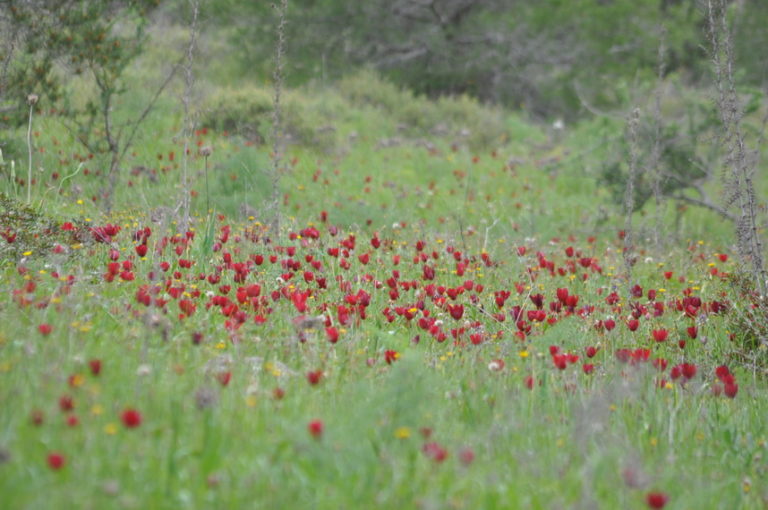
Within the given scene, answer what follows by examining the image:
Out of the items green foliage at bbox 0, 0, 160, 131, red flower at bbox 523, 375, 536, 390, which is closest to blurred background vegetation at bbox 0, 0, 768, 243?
green foliage at bbox 0, 0, 160, 131

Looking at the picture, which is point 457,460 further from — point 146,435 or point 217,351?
point 217,351

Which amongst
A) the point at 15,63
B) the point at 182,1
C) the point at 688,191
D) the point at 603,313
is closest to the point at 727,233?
the point at 688,191

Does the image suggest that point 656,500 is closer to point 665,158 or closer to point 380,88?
point 665,158

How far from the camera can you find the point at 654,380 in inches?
122

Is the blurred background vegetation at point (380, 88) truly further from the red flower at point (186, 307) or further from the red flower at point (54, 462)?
the red flower at point (54, 462)

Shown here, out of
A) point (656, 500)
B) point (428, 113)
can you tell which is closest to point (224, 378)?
point (656, 500)

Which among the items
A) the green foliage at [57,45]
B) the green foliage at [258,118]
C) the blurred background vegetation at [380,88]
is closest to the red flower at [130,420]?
the blurred background vegetation at [380,88]

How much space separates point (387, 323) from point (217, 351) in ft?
3.48

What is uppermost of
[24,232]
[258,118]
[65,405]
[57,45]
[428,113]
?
[57,45]

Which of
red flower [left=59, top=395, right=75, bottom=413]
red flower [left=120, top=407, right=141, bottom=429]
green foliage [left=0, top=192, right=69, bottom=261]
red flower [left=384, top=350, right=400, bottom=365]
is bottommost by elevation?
green foliage [left=0, top=192, right=69, bottom=261]

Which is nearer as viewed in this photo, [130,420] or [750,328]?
[130,420]

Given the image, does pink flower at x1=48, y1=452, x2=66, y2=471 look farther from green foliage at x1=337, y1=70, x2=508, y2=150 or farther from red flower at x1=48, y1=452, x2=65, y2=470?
green foliage at x1=337, y1=70, x2=508, y2=150

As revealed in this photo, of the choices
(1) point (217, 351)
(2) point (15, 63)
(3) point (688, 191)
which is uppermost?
(2) point (15, 63)

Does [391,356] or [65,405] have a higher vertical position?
[65,405]
